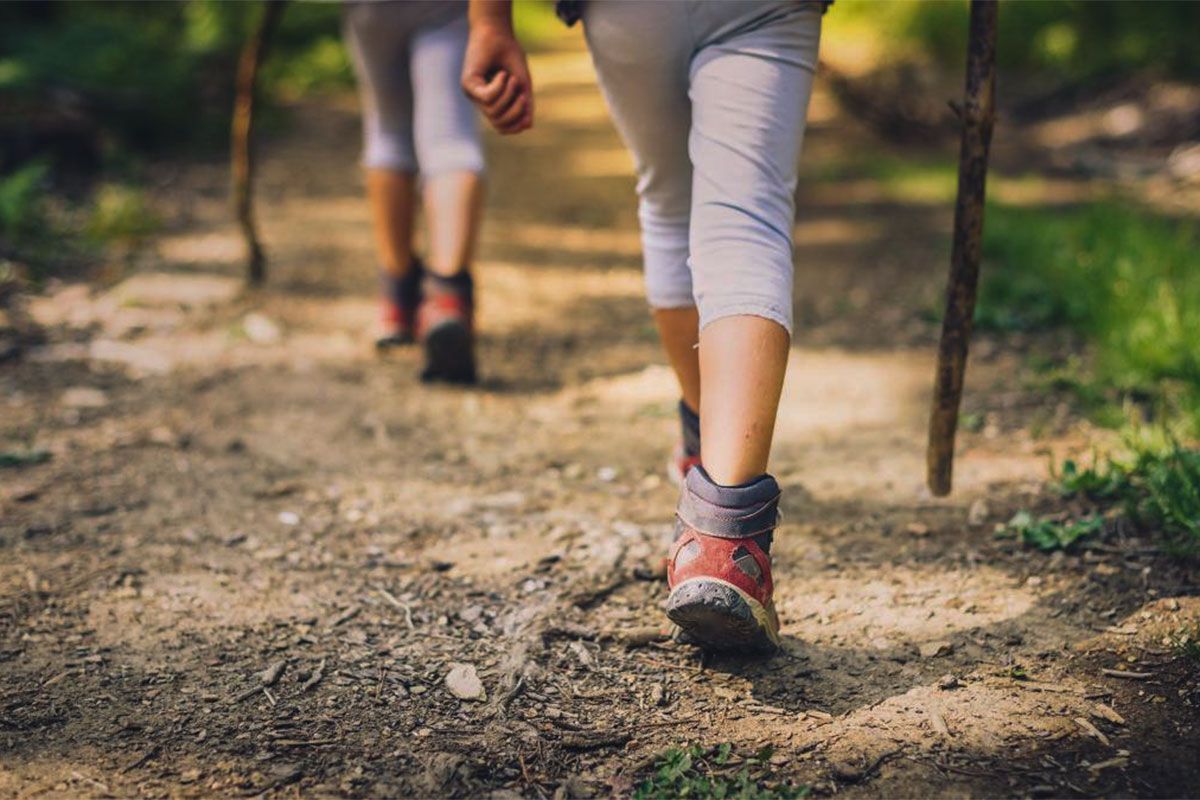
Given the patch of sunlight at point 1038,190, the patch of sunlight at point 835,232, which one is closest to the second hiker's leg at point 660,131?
the patch of sunlight at point 835,232

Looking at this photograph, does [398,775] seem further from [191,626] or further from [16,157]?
[16,157]

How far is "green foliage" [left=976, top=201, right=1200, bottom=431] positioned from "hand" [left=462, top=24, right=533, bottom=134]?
177 centimetres

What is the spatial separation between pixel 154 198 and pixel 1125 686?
4.90 m

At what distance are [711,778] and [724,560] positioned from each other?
0.32 metres

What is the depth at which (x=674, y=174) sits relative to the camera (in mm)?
2109

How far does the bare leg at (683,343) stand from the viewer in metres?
2.21

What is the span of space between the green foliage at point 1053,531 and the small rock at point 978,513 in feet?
0.25

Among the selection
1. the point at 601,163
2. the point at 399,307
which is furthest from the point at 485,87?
the point at 601,163

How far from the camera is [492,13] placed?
1.94 meters

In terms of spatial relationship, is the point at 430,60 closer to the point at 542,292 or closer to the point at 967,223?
the point at 542,292

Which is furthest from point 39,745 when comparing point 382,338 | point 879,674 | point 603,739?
point 382,338

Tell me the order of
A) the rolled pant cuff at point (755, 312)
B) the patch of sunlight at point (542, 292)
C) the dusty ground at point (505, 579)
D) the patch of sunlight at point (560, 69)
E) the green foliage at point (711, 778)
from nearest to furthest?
1. the green foliage at point (711, 778)
2. the dusty ground at point (505, 579)
3. the rolled pant cuff at point (755, 312)
4. the patch of sunlight at point (542, 292)
5. the patch of sunlight at point (560, 69)

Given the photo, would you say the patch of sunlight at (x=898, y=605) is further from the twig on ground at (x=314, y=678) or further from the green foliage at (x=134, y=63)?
Answer: the green foliage at (x=134, y=63)

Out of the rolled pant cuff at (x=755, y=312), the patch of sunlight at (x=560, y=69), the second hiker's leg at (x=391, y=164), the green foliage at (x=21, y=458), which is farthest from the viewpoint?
the patch of sunlight at (x=560, y=69)
